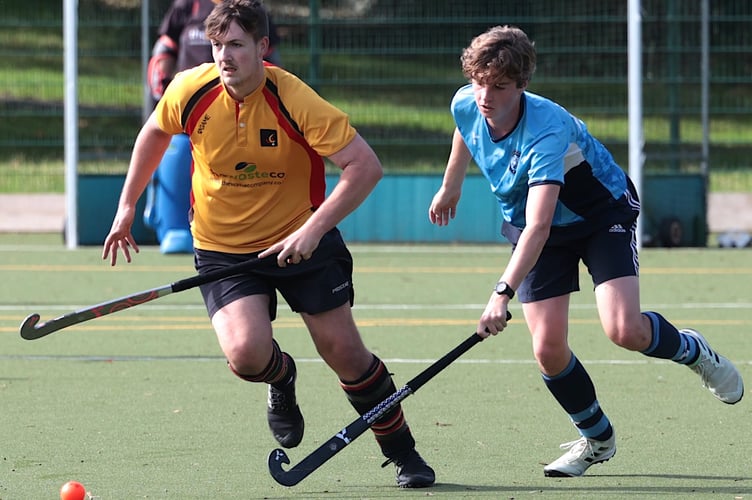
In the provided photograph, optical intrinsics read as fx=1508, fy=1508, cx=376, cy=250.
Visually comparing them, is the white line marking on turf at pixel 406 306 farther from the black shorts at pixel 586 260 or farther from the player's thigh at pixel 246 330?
the player's thigh at pixel 246 330

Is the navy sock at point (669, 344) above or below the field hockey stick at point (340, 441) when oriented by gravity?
above

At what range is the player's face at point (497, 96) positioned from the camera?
4.64m

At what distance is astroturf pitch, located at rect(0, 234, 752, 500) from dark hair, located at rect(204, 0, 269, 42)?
1423 millimetres

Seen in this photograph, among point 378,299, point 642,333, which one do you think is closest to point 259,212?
point 642,333

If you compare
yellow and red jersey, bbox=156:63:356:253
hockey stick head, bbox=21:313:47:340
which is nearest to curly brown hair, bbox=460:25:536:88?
yellow and red jersey, bbox=156:63:356:253

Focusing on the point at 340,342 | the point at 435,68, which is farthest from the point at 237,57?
the point at 435,68

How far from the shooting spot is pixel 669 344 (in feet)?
16.9

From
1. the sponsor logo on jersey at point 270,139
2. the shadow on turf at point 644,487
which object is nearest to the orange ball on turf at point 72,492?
the shadow on turf at point 644,487

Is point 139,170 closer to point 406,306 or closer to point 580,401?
point 580,401

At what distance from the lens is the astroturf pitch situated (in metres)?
4.81

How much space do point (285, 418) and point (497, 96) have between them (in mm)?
1349

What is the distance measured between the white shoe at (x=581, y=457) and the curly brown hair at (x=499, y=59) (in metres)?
1.23

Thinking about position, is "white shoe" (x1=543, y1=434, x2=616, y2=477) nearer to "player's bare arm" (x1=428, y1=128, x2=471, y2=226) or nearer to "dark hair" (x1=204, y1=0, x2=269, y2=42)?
"player's bare arm" (x1=428, y1=128, x2=471, y2=226)

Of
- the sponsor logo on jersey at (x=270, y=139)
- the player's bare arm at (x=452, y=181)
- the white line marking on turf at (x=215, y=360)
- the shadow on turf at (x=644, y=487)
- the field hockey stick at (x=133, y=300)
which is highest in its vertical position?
Result: the sponsor logo on jersey at (x=270, y=139)
